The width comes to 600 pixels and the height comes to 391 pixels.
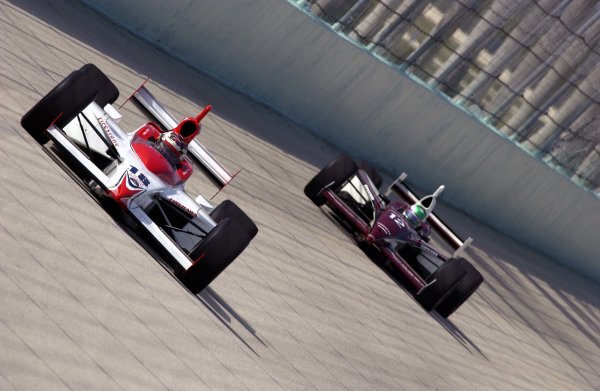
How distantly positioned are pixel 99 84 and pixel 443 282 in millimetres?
4818

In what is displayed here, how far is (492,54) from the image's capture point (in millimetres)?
15680

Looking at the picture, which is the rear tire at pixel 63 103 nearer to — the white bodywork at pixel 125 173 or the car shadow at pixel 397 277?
the white bodywork at pixel 125 173

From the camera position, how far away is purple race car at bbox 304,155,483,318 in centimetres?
1244

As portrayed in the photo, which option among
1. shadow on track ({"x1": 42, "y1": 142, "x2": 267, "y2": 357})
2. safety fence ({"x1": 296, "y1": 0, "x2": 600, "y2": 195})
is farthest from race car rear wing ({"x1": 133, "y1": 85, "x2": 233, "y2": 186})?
safety fence ({"x1": 296, "y1": 0, "x2": 600, "y2": 195})

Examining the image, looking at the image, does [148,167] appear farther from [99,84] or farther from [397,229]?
[397,229]

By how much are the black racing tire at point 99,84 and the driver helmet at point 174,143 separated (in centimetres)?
61

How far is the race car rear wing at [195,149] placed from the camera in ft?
31.4

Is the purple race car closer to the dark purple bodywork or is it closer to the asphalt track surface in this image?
the dark purple bodywork

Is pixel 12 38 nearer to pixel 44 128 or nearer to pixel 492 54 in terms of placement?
pixel 44 128

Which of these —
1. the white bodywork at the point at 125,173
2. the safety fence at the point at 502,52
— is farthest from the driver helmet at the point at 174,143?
the safety fence at the point at 502,52

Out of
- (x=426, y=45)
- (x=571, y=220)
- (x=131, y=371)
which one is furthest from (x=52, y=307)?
(x=571, y=220)

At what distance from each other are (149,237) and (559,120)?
9350mm

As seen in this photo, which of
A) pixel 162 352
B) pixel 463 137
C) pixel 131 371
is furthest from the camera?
pixel 463 137

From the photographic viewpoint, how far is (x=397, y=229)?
12.6 meters
